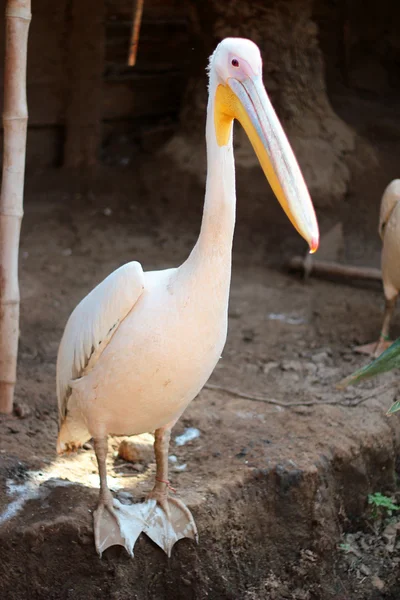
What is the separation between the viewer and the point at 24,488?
11.9 feet

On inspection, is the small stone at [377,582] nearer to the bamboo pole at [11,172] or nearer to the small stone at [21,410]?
the small stone at [21,410]

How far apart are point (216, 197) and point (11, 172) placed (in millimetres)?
1396

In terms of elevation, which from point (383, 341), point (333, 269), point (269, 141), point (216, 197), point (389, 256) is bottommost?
point (383, 341)

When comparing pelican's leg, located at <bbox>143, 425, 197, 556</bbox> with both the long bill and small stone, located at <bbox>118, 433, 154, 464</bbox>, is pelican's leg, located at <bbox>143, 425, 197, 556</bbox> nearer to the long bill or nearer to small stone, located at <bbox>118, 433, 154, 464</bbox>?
small stone, located at <bbox>118, 433, 154, 464</bbox>

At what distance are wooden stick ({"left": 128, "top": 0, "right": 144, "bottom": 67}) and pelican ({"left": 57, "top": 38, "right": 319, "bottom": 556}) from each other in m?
5.27

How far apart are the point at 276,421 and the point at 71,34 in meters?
4.69

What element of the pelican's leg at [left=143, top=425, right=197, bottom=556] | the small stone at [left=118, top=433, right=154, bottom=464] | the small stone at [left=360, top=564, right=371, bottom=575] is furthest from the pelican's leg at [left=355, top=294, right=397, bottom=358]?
the pelican's leg at [left=143, top=425, right=197, bottom=556]

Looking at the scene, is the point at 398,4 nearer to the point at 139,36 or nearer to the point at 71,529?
the point at 139,36

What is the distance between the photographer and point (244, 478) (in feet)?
12.8

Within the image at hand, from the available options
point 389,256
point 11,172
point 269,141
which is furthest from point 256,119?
point 389,256

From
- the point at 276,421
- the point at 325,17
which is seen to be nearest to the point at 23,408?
the point at 276,421

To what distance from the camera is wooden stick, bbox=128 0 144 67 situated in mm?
8038

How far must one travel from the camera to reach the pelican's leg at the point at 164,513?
140 inches

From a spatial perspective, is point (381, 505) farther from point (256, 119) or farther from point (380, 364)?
point (256, 119)
